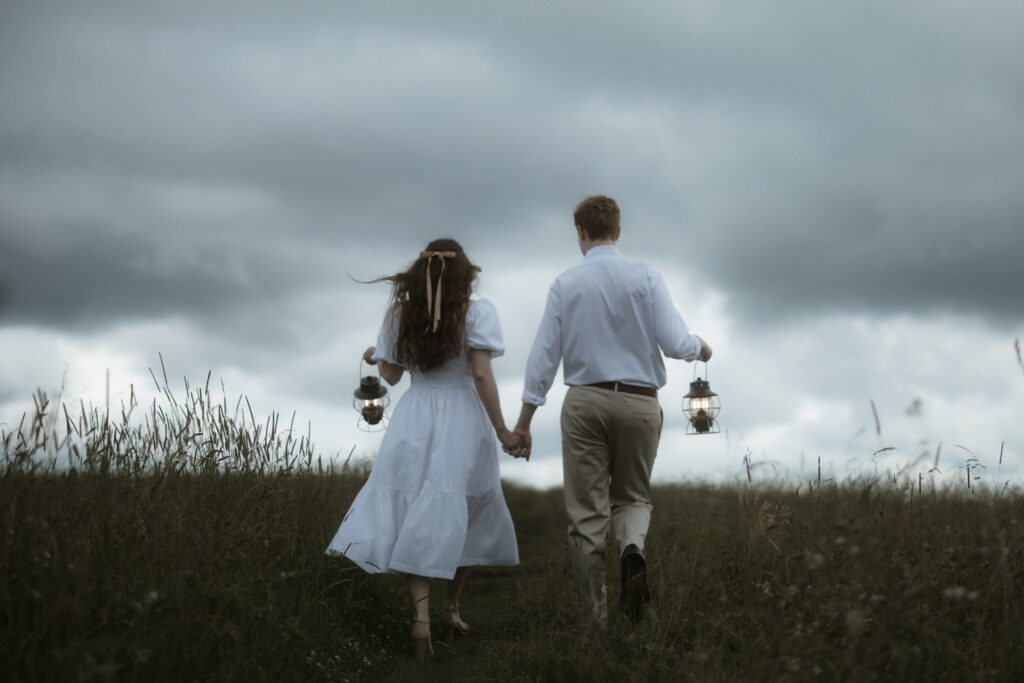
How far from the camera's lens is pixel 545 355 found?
228 inches

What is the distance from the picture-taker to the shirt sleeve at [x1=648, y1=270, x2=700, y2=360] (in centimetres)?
575

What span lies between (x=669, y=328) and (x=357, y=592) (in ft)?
8.95

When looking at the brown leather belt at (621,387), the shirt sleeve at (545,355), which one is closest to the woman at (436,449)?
the shirt sleeve at (545,355)

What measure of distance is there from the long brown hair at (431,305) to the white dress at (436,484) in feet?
0.32

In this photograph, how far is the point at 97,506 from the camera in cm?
471

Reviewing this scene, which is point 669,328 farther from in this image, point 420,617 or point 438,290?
point 420,617

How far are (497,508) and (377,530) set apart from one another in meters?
0.81

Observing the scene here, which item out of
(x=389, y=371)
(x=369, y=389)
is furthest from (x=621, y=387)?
(x=369, y=389)

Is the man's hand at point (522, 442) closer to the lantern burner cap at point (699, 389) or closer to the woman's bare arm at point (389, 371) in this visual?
the woman's bare arm at point (389, 371)

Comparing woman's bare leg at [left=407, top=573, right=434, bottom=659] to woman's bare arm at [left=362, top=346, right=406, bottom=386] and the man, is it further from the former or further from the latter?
woman's bare arm at [left=362, top=346, right=406, bottom=386]

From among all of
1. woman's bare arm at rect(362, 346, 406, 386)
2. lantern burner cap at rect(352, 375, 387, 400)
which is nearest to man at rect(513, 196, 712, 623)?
woman's bare arm at rect(362, 346, 406, 386)

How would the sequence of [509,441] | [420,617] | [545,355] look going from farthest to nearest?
1. [545,355]
2. [509,441]
3. [420,617]

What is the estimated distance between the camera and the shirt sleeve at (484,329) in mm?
5605

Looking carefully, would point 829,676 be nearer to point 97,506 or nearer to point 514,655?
point 514,655
